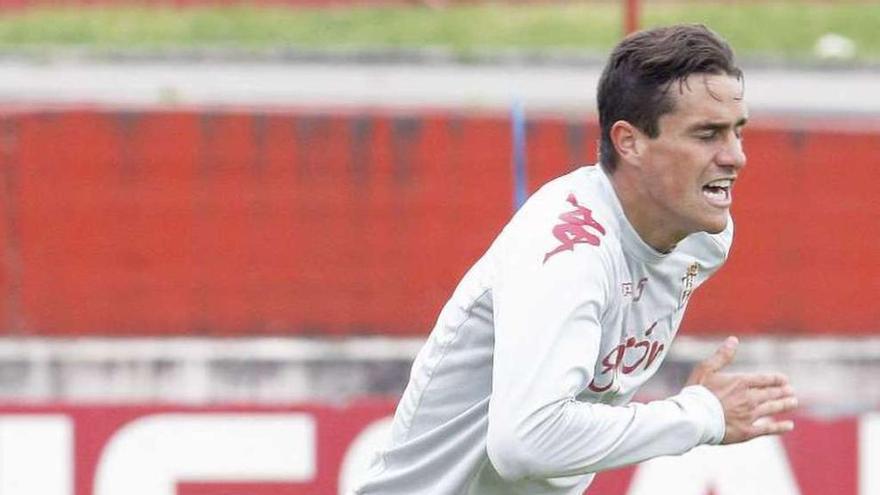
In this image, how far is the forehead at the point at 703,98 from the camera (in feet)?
12.2

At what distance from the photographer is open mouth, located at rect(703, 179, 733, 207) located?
378 centimetres

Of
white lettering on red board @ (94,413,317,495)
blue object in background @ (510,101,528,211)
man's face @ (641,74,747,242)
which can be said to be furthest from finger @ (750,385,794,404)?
blue object in background @ (510,101,528,211)

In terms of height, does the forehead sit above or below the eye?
above

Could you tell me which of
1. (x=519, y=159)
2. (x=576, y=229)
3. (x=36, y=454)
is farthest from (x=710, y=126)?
(x=519, y=159)

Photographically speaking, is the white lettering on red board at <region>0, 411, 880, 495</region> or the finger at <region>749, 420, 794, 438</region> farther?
Result: the white lettering on red board at <region>0, 411, 880, 495</region>

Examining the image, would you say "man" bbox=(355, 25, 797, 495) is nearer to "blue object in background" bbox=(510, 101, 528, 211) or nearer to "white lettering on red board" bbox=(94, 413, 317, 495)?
"white lettering on red board" bbox=(94, 413, 317, 495)

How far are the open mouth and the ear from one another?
14 centimetres

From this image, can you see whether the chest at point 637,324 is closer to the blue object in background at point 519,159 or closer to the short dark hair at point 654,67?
the short dark hair at point 654,67

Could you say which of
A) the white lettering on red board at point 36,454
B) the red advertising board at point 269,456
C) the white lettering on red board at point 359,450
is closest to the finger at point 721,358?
the red advertising board at point 269,456

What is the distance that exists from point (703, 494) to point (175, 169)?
169 inches

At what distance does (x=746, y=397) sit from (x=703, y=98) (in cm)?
60

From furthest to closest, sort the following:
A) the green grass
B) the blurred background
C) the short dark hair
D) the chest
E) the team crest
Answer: the green grass < the blurred background < the team crest < the chest < the short dark hair

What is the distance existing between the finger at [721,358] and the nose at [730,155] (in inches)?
16.0

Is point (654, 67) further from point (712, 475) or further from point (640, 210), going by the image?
point (712, 475)
